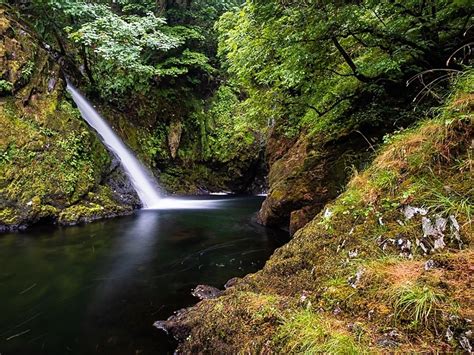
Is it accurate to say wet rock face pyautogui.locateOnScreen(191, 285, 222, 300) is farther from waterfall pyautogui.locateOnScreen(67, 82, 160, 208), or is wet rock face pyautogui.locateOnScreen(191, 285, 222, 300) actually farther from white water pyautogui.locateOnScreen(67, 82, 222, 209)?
waterfall pyautogui.locateOnScreen(67, 82, 160, 208)

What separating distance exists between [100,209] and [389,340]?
9.15 m

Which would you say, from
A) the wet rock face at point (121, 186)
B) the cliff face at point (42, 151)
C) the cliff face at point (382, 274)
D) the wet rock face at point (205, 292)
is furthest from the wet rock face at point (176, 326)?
the wet rock face at point (121, 186)

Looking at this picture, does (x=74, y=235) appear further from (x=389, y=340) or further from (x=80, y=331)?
(x=389, y=340)

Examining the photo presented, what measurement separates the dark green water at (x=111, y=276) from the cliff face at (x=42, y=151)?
85cm

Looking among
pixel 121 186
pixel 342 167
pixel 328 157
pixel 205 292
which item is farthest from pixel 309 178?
pixel 121 186

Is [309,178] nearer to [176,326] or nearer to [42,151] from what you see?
[176,326]

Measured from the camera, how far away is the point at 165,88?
15852 millimetres

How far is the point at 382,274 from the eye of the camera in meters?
2.18

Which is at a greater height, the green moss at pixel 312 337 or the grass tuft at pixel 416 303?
the grass tuft at pixel 416 303

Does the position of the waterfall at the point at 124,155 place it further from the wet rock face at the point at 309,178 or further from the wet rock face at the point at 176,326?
the wet rock face at the point at 176,326

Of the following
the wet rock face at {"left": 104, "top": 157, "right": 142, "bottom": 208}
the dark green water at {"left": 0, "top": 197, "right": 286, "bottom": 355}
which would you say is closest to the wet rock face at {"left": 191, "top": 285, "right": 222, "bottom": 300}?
the dark green water at {"left": 0, "top": 197, "right": 286, "bottom": 355}

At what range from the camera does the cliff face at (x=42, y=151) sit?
8.49 metres

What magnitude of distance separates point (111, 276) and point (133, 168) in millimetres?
7998

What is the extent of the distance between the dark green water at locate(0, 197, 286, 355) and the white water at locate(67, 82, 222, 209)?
291cm
